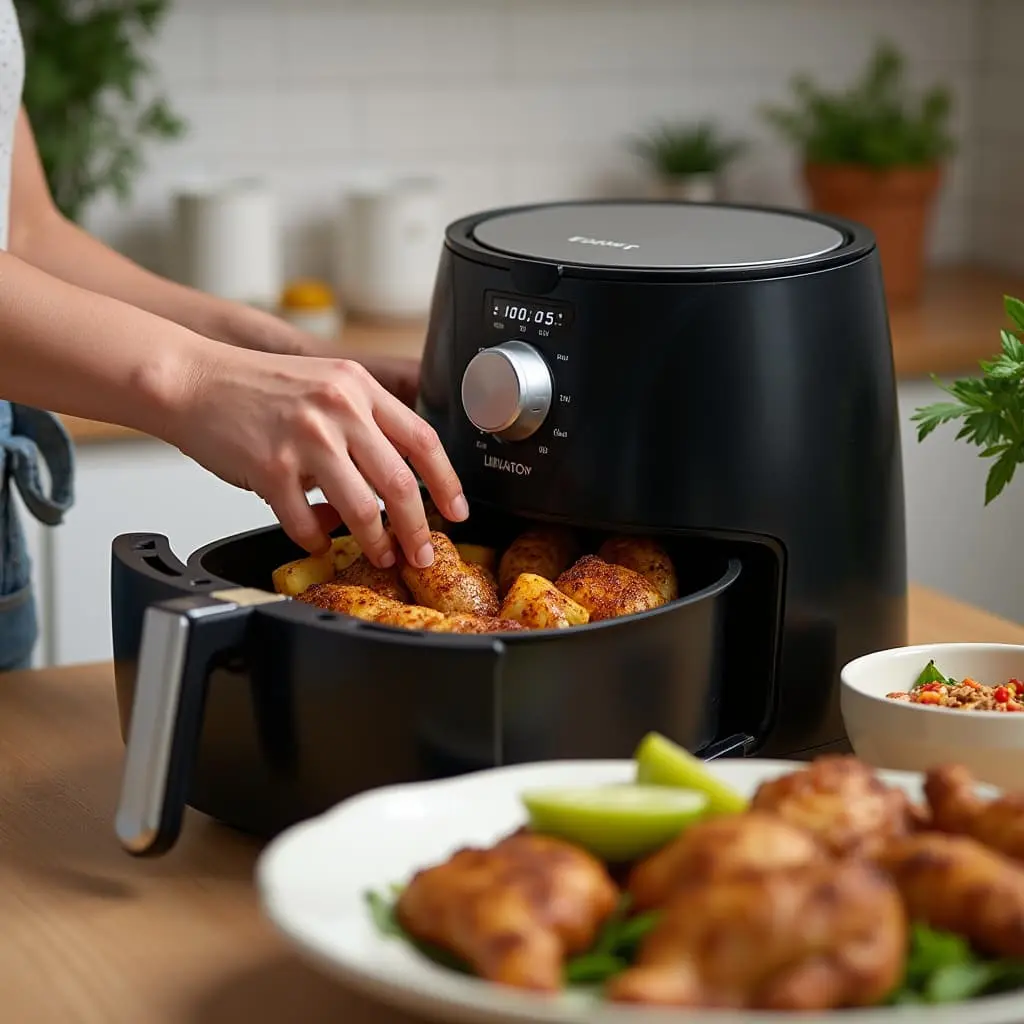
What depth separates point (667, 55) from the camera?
8.89 ft

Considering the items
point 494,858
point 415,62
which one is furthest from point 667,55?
point 494,858

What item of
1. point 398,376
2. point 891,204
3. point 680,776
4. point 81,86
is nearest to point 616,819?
point 680,776

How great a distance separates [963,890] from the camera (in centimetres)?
59

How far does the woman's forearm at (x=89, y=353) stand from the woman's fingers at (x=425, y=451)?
10 cm

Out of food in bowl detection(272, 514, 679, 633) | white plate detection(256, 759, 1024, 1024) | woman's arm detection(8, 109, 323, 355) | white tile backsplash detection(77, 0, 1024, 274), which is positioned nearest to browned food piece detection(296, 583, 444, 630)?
food in bowl detection(272, 514, 679, 633)

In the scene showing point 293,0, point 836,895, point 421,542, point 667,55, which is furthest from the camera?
point 667,55

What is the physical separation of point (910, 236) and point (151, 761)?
2064 millimetres

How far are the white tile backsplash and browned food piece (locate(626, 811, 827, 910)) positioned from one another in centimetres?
203

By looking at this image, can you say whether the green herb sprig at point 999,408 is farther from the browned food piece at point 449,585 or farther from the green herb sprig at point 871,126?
the green herb sprig at point 871,126

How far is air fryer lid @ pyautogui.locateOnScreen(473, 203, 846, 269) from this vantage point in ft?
3.06

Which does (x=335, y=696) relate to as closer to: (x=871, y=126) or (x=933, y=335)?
(x=933, y=335)

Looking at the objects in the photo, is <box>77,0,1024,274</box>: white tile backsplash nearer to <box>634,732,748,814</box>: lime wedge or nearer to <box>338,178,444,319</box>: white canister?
<box>338,178,444,319</box>: white canister

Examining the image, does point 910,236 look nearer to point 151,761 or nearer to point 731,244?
point 731,244

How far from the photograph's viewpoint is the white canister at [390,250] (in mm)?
2387
